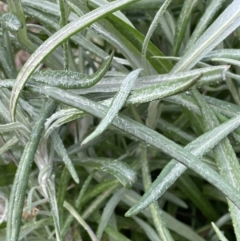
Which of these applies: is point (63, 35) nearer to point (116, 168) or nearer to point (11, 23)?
point (11, 23)

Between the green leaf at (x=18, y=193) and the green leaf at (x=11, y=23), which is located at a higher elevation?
the green leaf at (x=11, y=23)

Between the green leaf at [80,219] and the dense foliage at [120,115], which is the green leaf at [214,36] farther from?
the green leaf at [80,219]

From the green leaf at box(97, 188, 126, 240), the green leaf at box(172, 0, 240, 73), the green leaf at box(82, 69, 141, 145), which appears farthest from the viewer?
the green leaf at box(97, 188, 126, 240)

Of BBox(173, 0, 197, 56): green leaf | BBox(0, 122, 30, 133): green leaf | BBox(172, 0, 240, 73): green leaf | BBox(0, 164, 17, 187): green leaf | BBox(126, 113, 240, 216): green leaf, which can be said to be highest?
BBox(173, 0, 197, 56): green leaf

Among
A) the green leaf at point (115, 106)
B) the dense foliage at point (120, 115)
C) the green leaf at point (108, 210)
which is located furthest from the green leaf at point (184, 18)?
the green leaf at point (108, 210)

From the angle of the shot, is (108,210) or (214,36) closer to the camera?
(214,36)

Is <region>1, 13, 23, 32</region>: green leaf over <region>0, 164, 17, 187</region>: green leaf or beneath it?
over


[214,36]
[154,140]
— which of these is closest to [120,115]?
[154,140]

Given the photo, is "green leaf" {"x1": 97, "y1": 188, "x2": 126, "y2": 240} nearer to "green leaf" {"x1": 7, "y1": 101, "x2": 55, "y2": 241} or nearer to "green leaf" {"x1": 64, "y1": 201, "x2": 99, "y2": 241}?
"green leaf" {"x1": 64, "y1": 201, "x2": 99, "y2": 241}

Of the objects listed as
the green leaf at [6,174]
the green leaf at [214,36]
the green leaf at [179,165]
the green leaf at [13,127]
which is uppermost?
the green leaf at [214,36]

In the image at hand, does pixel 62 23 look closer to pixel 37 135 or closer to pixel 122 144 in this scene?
pixel 37 135

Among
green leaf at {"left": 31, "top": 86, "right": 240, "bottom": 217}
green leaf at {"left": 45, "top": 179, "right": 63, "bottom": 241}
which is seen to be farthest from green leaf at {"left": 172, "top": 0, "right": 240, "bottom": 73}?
green leaf at {"left": 45, "top": 179, "right": 63, "bottom": 241}
